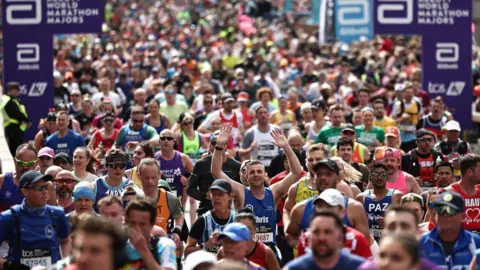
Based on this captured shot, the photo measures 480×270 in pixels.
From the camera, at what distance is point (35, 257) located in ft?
31.3

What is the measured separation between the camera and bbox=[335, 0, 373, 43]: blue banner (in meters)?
27.4

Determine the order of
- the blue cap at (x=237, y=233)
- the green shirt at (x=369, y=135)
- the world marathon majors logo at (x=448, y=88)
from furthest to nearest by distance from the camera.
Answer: the world marathon majors logo at (x=448, y=88) < the green shirt at (x=369, y=135) < the blue cap at (x=237, y=233)

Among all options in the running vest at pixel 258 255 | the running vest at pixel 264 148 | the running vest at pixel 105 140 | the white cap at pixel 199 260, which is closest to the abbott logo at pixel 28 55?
the running vest at pixel 105 140

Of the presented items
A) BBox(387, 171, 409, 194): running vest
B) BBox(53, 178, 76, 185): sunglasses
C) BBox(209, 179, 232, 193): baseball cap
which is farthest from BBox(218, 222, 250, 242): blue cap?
BBox(387, 171, 409, 194): running vest

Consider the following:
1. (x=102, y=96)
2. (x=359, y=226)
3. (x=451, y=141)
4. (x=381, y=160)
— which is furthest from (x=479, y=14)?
(x=359, y=226)

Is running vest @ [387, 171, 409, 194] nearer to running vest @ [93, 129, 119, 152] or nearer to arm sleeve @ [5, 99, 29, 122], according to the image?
running vest @ [93, 129, 119, 152]

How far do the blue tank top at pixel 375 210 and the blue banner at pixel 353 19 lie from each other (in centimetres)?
1541

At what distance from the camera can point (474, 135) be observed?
25219 mm

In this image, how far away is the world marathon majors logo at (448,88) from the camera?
22734 mm

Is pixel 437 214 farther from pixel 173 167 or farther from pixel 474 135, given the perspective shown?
pixel 474 135

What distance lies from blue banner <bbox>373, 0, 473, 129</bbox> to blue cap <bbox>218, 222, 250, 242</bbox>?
14175mm

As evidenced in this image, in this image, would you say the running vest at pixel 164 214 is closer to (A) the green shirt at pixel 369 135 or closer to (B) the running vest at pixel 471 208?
(B) the running vest at pixel 471 208

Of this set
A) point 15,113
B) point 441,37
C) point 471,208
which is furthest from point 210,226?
point 441,37

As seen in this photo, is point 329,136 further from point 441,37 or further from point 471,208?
point 441,37
